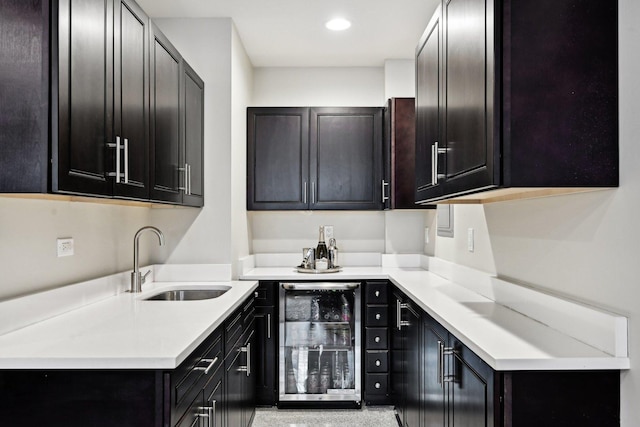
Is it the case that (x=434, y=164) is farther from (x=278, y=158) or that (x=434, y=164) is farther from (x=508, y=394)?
(x=278, y=158)

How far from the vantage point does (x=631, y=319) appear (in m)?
1.35

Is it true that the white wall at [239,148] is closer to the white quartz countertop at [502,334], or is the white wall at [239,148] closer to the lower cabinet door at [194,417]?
the white quartz countertop at [502,334]

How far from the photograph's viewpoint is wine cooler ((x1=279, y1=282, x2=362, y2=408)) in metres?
3.40

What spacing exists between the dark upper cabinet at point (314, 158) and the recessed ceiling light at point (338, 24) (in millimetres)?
695

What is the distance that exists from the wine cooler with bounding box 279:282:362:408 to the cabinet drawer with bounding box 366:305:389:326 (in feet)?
0.28

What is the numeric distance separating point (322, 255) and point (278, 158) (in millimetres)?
854

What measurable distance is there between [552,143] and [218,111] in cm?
232

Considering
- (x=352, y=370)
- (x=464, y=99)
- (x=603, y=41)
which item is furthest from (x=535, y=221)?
(x=352, y=370)

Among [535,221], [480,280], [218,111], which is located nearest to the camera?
[535,221]

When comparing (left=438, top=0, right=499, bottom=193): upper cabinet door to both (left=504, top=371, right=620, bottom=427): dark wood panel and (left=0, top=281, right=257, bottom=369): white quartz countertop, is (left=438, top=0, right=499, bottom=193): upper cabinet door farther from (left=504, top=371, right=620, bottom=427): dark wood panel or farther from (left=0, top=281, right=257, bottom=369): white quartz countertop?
(left=0, top=281, right=257, bottom=369): white quartz countertop

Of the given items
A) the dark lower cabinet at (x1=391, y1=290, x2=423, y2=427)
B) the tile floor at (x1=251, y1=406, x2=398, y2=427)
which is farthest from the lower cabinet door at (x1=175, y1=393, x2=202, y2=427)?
the tile floor at (x1=251, y1=406, x2=398, y2=427)

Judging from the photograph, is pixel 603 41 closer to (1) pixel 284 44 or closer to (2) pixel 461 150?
(2) pixel 461 150

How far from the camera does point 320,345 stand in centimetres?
343

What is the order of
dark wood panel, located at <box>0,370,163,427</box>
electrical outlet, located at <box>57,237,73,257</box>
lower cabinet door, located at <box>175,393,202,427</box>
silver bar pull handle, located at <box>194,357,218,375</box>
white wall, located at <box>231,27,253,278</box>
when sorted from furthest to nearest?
white wall, located at <box>231,27,253,278</box> < electrical outlet, located at <box>57,237,73,257</box> < silver bar pull handle, located at <box>194,357,218,375</box> < lower cabinet door, located at <box>175,393,202,427</box> < dark wood panel, located at <box>0,370,163,427</box>
